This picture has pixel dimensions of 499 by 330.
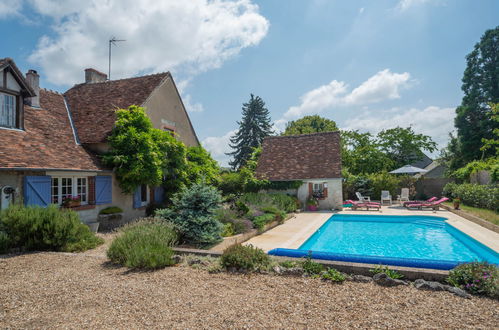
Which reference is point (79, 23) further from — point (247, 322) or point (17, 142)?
point (247, 322)

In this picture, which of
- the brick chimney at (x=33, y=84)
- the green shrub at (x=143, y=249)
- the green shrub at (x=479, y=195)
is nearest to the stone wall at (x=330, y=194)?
the green shrub at (x=479, y=195)

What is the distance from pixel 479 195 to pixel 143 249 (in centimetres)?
1716

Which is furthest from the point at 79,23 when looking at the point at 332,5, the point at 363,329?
the point at 363,329

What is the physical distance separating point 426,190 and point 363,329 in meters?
22.9

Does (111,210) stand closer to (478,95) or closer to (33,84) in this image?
(33,84)

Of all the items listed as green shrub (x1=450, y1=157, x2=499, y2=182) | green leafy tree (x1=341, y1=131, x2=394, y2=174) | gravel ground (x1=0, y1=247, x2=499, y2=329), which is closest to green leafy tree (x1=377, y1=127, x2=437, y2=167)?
green leafy tree (x1=341, y1=131, x2=394, y2=174)

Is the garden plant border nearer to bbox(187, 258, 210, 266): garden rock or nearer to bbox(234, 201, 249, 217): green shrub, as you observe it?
bbox(234, 201, 249, 217): green shrub

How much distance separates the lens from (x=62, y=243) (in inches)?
293

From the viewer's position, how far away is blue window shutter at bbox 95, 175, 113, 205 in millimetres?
11094

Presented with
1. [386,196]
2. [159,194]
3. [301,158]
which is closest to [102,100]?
[159,194]

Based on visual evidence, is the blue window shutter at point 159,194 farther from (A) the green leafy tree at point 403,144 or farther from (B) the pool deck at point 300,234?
(A) the green leafy tree at point 403,144

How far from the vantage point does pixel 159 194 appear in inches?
574

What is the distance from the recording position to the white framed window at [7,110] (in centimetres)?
1000

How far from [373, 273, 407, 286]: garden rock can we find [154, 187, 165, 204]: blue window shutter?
1184 centimetres
